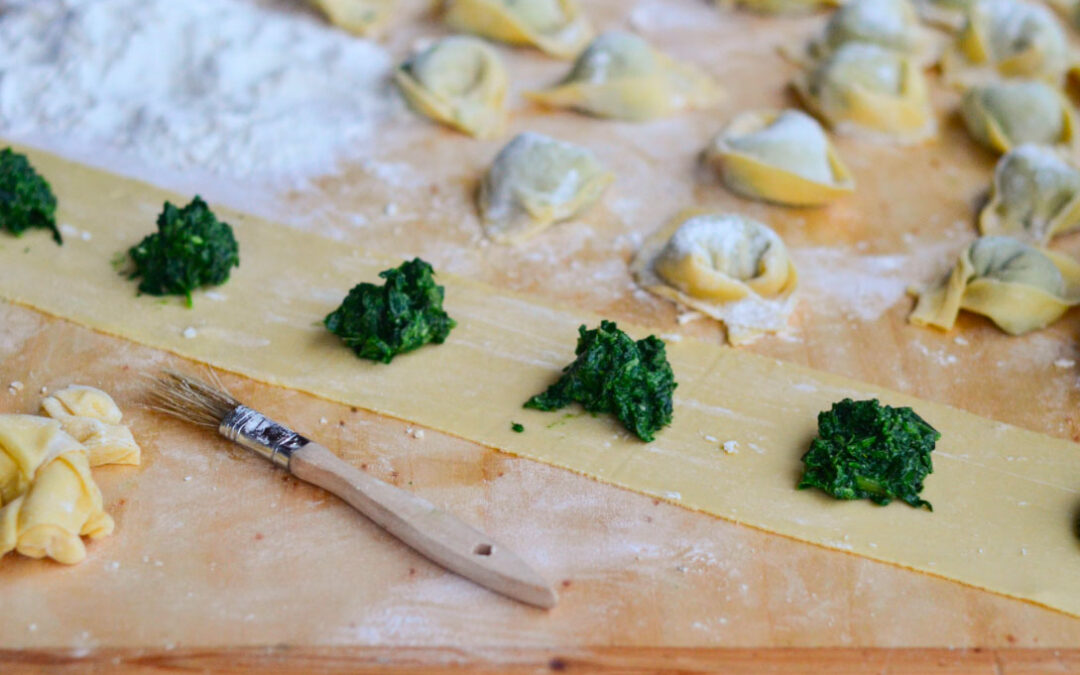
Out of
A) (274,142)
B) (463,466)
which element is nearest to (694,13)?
(274,142)

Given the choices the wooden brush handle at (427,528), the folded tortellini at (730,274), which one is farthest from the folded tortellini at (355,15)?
the wooden brush handle at (427,528)

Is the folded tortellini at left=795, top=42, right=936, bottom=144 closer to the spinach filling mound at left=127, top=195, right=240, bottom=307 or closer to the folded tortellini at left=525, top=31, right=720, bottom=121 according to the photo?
the folded tortellini at left=525, top=31, right=720, bottom=121

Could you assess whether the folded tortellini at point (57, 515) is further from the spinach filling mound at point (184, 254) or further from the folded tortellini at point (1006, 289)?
the folded tortellini at point (1006, 289)

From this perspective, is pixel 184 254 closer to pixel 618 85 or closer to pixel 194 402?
pixel 194 402

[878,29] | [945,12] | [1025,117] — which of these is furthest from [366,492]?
[945,12]

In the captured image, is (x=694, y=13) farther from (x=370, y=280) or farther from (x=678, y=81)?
(x=370, y=280)

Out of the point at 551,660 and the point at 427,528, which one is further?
the point at 427,528

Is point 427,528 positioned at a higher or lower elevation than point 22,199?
lower

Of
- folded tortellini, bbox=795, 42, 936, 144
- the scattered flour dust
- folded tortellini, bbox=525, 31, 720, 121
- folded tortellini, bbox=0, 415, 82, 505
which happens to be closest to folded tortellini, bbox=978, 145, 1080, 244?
the scattered flour dust
